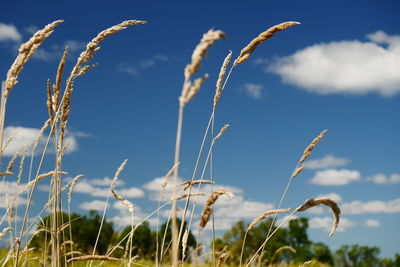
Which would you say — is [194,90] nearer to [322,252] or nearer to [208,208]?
[208,208]

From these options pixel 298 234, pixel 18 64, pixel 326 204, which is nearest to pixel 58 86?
pixel 18 64

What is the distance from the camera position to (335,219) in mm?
1909

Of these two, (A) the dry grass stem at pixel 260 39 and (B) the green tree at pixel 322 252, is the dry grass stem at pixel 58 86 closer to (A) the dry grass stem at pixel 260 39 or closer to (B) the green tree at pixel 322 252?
(A) the dry grass stem at pixel 260 39

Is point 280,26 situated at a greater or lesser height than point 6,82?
greater

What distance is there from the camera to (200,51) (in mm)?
1242

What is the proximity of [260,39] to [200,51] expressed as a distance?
929mm

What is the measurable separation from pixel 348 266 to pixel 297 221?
1104 centimetres

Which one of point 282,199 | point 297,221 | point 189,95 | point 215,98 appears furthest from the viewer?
point 297,221

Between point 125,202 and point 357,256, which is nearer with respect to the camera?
point 125,202

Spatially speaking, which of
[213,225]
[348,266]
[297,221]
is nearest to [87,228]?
[297,221]

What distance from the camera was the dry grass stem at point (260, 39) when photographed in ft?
6.82

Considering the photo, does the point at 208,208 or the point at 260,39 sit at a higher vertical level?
the point at 260,39

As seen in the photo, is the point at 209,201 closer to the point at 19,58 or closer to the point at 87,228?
the point at 19,58

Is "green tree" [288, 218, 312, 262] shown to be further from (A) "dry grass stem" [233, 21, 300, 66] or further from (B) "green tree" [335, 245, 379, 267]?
(A) "dry grass stem" [233, 21, 300, 66]
